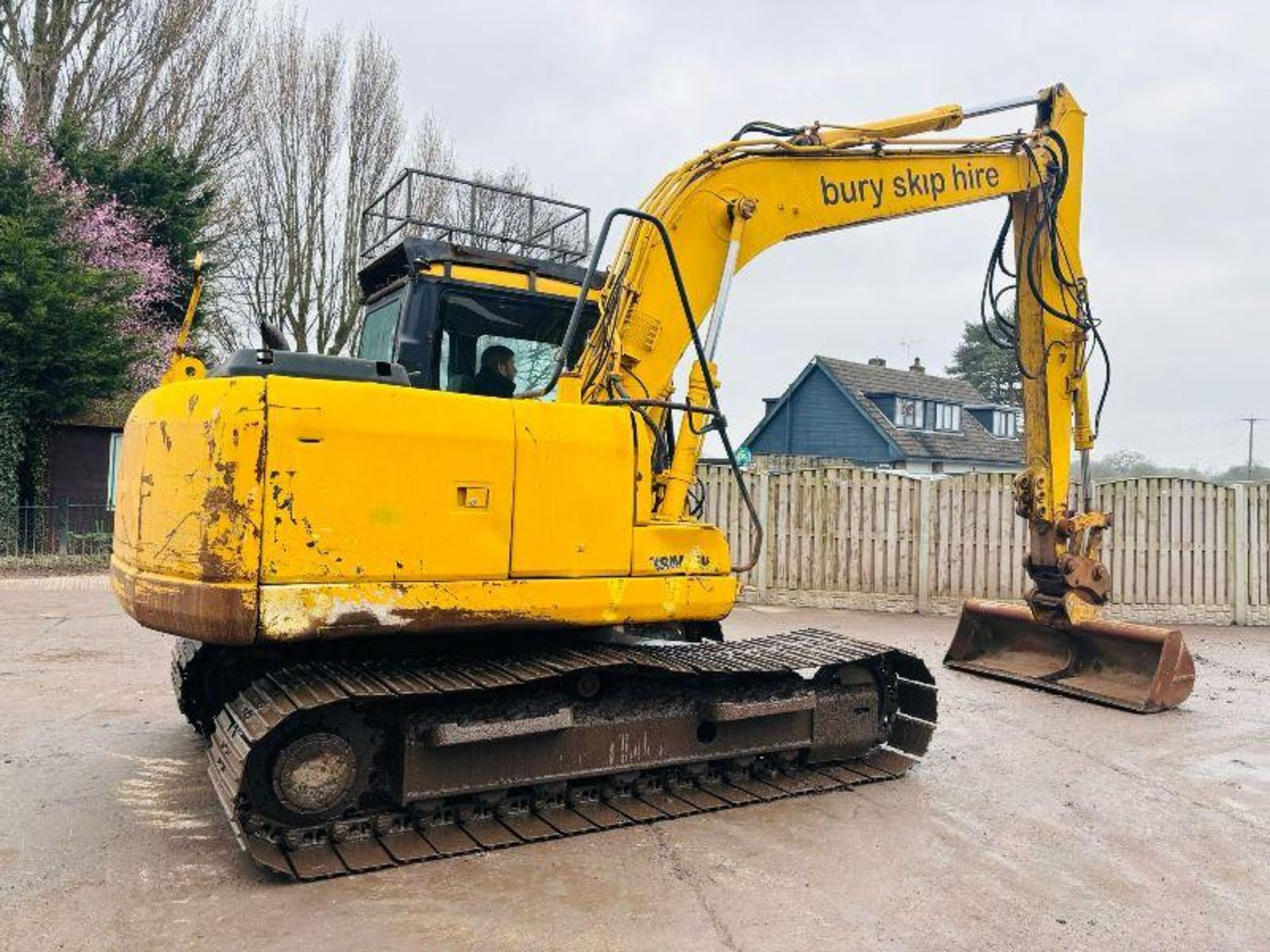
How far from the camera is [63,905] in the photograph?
355cm

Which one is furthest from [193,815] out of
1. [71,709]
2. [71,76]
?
[71,76]

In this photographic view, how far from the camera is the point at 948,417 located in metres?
34.7

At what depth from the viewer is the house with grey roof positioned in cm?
3209

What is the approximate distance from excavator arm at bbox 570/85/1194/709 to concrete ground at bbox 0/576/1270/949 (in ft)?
4.31

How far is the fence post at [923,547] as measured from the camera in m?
12.2

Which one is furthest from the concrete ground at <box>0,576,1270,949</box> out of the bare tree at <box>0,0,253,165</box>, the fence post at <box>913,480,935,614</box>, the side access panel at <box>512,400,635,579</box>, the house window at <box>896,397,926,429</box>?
the house window at <box>896,397,926,429</box>

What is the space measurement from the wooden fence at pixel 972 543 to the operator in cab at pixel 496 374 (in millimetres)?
7798

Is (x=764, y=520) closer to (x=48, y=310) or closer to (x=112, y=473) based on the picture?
(x=48, y=310)

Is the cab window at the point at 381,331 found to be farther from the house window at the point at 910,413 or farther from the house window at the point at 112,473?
the house window at the point at 910,413

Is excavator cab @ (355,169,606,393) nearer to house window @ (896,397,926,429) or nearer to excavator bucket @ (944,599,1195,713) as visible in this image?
excavator bucket @ (944,599,1195,713)

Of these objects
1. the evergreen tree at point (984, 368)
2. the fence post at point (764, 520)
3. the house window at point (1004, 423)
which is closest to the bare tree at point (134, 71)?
the fence post at point (764, 520)

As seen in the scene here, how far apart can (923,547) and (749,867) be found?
8823 millimetres

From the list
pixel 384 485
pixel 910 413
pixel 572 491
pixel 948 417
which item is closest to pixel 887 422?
pixel 910 413

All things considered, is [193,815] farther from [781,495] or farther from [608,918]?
[781,495]
